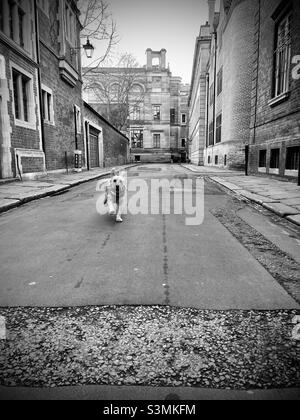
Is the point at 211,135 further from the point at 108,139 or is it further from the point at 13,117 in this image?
the point at 13,117

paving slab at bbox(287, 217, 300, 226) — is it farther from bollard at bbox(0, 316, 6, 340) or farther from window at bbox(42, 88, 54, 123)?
window at bbox(42, 88, 54, 123)

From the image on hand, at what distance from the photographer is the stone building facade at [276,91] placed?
10117mm

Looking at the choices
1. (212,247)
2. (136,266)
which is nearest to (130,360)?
(136,266)

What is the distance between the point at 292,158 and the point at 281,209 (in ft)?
18.1

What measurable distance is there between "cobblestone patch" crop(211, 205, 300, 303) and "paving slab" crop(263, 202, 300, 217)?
88 cm

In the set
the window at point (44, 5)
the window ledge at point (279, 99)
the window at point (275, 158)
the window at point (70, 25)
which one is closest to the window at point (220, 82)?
the window at point (70, 25)

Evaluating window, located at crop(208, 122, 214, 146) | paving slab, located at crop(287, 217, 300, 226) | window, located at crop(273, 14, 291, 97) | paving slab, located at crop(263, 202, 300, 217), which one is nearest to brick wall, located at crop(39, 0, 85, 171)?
window, located at crop(273, 14, 291, 97)

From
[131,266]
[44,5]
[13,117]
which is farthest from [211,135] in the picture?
[131,266]

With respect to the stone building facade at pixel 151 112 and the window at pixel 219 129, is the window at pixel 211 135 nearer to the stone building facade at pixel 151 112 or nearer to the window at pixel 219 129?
the window at pixel 219 129

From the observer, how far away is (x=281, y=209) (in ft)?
18.9

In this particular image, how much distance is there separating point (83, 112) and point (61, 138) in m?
5.38

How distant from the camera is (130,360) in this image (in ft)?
5.36

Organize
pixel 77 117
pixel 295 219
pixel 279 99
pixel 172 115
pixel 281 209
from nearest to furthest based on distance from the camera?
pixel 295 219 < pixel 281 209 < pixel 279 99 < pixel 77 117 < pixel 172 115

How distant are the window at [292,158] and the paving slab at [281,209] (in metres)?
4.58
